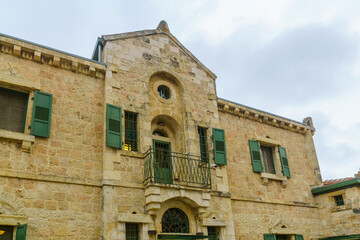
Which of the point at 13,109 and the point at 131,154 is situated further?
the point at 131,154

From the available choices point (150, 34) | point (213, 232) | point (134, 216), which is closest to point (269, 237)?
point (213, 232)

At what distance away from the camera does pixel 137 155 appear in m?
10.9

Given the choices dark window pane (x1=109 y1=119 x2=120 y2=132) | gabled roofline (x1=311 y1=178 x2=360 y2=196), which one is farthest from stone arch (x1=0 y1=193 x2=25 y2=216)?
gabled roofline (x1=311 y1=178 x2=360 y2=196)

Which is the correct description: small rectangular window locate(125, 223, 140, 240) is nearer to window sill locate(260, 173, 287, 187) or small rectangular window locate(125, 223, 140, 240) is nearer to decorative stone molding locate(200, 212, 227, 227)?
decorative stone molding locate(200, 212, 227, 227)

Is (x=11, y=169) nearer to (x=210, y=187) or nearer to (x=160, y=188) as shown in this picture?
(x=160, y=188)

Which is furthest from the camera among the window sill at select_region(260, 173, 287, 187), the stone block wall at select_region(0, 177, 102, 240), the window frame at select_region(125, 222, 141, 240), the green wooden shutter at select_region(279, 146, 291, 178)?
the green wooden shutter at select_region(279, 146, 291, 178)

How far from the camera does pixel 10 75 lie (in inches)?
391

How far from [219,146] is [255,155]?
223 centimetres

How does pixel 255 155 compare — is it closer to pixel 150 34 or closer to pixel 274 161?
pixel 274 161

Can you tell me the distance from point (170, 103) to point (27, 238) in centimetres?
654

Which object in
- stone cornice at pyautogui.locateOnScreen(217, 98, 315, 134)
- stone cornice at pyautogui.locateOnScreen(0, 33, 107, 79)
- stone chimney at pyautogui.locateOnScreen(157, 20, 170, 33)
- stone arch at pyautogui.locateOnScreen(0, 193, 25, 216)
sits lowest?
stone arch at pyautogui.locateOnScreen(0, 193, 25, 216)

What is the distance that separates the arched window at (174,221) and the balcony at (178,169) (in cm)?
94

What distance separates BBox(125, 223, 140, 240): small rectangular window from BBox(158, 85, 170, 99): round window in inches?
197

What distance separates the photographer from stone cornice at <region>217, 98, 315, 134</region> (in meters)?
14.5
